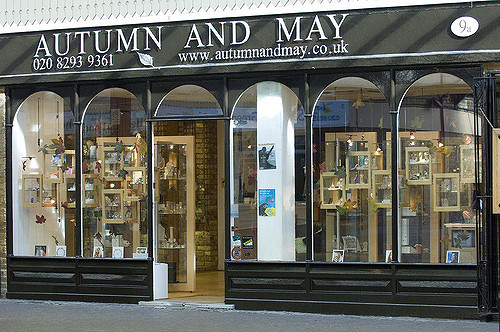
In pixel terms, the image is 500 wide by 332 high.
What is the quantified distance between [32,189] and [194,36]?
3.88 meters

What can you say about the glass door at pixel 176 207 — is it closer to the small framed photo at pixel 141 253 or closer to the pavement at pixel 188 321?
the small framed photo at pixel 141 253

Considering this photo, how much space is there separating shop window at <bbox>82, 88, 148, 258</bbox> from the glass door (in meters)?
0.50

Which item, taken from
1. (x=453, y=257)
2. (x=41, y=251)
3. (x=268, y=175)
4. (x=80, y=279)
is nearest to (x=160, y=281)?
(x=80, y=279)

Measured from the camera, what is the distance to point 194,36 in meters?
13.7

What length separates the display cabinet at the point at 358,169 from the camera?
13234mm

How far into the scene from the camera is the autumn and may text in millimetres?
13039

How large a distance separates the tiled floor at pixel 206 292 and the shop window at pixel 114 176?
3.35 feet

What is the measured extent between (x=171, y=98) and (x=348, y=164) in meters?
2.99

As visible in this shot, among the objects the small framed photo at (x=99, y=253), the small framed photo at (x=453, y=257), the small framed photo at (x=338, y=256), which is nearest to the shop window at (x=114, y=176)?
the small framed photo at (x=99, y=253)

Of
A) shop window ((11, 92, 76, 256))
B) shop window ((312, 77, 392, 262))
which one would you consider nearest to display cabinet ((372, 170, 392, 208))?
shop window ((312, 77, 392, 262))

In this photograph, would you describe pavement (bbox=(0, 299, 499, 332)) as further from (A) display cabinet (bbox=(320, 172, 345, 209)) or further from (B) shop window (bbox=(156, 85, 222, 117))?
(B) shop window (bbox=(156, 85, 222, 117))

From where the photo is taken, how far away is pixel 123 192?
14.4 meters


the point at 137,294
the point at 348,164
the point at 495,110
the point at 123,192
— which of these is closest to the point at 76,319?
the point at 137,294

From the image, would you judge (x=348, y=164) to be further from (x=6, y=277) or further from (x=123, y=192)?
(x=6, y=277)
